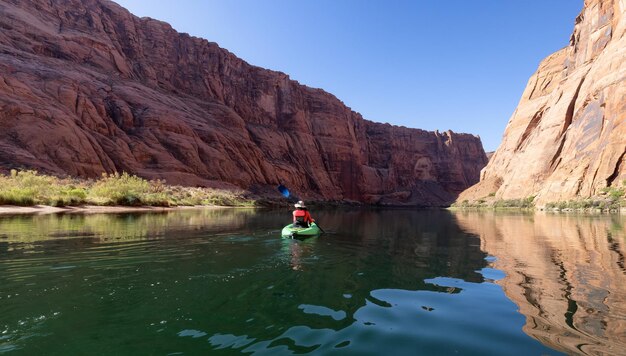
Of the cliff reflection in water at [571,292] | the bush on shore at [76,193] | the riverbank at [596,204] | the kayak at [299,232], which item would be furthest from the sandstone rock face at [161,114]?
the riverbank at [596,204]

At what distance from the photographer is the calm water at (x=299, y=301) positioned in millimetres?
4785

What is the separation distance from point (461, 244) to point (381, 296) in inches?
418

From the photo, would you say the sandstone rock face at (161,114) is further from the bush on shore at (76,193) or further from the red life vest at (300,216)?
the red life vest at (300,216)

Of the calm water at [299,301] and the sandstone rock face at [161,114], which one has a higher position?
the sandstone rock face at [161,114]

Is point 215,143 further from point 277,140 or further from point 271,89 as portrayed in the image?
point 271,89

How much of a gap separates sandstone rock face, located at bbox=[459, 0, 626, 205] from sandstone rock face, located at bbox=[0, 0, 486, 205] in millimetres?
50349

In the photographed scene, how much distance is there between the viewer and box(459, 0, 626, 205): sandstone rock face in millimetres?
49125

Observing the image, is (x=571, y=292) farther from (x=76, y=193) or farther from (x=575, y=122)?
(x=575, y=122)

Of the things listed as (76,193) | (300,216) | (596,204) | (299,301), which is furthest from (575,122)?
(76,193)

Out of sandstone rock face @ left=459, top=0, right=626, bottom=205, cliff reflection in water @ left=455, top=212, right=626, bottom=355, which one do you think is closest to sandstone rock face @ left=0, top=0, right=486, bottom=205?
sandstone rock face @ left=459, top=0, right=626, bottom=205

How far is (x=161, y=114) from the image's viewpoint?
70.5 m

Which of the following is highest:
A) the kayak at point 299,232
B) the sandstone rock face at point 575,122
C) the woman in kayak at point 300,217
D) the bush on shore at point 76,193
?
the sandstone rock face at point 575,122

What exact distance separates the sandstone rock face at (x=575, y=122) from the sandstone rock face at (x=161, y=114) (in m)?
50.3

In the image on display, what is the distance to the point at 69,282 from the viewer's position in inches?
297
